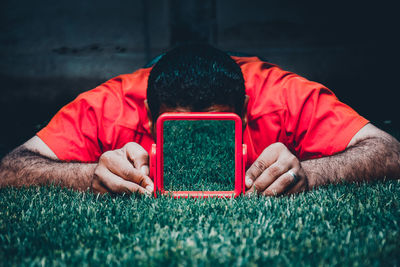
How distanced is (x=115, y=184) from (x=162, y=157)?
233 mm

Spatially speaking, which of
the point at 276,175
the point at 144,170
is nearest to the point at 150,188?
the point at 144,170

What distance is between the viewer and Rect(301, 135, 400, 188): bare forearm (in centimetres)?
165

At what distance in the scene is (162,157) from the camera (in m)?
1.44

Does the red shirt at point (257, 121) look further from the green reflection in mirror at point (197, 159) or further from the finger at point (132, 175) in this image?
the finger at point (132, 175)

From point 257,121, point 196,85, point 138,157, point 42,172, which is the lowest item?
point 42,172

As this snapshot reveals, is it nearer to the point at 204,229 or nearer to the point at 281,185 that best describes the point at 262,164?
the point at 281,185

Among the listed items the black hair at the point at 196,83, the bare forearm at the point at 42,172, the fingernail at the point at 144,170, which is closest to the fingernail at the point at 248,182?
the fingernail at the point at 144,170

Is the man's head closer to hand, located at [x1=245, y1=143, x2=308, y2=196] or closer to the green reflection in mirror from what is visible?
the green reflection in mirror

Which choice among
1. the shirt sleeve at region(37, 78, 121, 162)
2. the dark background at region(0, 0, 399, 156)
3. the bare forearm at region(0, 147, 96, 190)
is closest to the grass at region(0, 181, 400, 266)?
the bare forearm at region(0, 147, 96, 190)

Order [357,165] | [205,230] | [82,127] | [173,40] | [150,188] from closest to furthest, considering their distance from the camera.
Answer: [205,230]
[150,188]
[357,165]
[82,127]
[173,40]

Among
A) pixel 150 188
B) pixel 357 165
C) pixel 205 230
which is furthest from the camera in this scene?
pixel 357 165

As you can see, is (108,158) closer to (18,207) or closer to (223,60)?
(18,207)

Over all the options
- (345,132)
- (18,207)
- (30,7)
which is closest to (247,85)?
(345,132)

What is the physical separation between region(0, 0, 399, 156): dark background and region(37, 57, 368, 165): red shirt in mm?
3534
